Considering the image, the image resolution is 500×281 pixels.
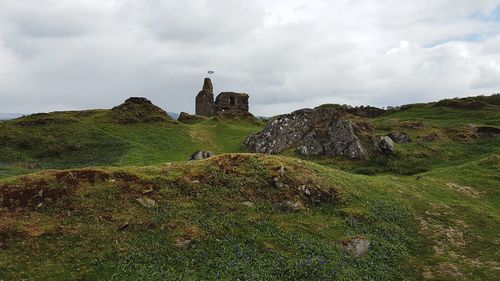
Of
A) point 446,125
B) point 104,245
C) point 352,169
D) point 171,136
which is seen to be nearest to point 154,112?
point 171,136

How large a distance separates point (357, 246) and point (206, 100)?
290 ft

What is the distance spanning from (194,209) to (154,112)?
194ft

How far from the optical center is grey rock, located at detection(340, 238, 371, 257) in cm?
2270

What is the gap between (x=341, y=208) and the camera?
2742 centimetres

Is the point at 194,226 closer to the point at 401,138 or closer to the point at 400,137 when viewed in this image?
the point at 401,138

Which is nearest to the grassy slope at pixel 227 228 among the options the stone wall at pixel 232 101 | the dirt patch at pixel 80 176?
the dirt patch at pixel 80 176

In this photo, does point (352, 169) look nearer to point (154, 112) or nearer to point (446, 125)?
point (446, 125)

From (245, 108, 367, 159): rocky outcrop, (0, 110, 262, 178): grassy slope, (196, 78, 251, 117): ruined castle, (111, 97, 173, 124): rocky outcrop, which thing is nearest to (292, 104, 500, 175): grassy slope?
(245, 108, 367, 159): rocky outcrop

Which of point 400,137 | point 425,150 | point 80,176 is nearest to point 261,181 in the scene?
point 80,176

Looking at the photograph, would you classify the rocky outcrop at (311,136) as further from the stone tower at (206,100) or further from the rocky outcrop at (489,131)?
the stone tower at (206,100)

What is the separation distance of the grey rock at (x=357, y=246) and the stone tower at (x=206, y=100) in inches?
3435

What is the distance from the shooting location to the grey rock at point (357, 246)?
22703mm

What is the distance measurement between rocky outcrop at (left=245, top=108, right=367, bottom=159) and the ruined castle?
107 feet

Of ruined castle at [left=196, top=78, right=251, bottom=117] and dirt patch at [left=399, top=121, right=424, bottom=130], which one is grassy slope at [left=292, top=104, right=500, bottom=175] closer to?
dirt patch at [left=399, top=121, right=424, bottom=130]
